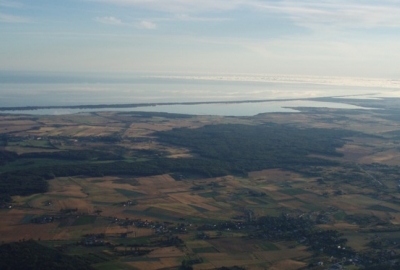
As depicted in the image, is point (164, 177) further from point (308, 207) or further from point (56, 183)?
point (308, 207)

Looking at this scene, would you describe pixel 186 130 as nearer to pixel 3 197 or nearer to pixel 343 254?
pixel 3 197

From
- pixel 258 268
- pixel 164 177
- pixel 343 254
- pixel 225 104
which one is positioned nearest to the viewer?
pixel 258 268

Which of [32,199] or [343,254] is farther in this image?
[32,199]

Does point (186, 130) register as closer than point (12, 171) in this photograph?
No

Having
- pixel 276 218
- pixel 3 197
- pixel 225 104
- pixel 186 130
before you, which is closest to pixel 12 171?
pixel 3 197

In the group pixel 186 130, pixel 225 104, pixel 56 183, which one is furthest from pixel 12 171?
pixel 225 104

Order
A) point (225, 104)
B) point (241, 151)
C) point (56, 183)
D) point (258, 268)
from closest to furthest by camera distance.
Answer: point (258, 268), point (56, 183), point (241, 151), point (225, 104)

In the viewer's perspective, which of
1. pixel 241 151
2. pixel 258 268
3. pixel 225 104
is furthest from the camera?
pixel 225 104

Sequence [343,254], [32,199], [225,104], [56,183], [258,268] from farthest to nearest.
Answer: [225,104], [56,183], [32,199], [343,254], [258,268]
